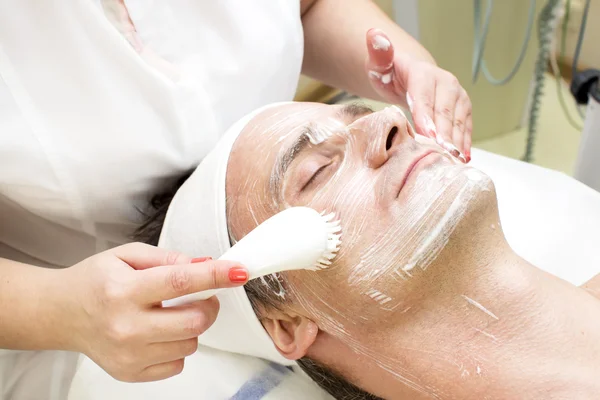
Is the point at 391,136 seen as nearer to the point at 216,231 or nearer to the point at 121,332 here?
the point at 216,231

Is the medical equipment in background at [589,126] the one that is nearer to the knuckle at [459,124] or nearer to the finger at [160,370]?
the knuckle at [459,124]

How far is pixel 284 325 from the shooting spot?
0.98 meters

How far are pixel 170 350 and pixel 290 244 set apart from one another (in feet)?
0.72

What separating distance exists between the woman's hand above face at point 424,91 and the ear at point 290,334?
0.42 metres

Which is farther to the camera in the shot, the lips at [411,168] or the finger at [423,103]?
the finger at [423,103]

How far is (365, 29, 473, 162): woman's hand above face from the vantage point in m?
1.10

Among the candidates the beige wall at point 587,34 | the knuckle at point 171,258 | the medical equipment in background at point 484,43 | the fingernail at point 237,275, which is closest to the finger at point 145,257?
the knuckle at point 171,258

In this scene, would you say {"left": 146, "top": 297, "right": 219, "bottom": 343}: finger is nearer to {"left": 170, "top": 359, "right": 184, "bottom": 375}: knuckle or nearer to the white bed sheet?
{"left": 170, "top": 359, "right": 184, "bottom": 375}: knuckle

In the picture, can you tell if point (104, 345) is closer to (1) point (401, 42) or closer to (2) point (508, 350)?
(2) point (508, 350)

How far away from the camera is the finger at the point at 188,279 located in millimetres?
690

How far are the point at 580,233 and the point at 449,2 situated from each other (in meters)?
1.07

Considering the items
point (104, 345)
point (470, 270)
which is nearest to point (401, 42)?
point (470, 270)

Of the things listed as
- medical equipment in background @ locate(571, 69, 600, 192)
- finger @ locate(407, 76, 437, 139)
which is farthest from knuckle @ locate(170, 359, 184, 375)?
medical equipment in background @ locate(571, 69, 600, 192)

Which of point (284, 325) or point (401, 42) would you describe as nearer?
point (284, 325)
